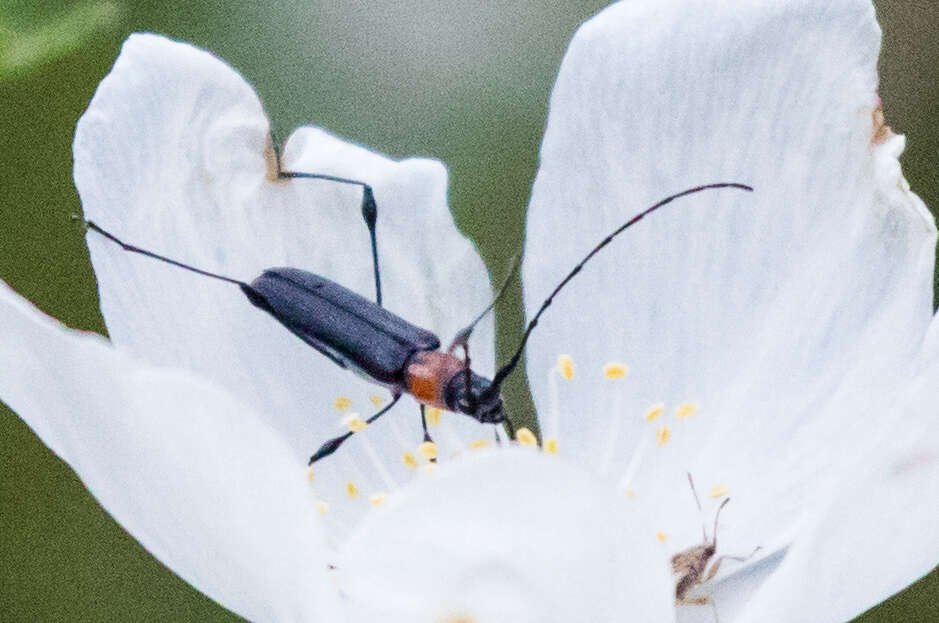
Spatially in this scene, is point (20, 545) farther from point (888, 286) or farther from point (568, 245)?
point (888, 286)

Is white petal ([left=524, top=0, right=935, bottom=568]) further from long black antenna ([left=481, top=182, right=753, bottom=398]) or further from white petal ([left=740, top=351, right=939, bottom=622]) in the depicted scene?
white petal ([left=740, top=351, right=939, bottom=622])

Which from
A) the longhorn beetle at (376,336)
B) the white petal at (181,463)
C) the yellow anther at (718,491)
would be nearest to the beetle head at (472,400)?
the longhorn beetle at (376,336)

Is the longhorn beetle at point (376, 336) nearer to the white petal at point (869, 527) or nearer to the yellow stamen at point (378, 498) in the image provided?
the yellow stamen at point (378, 498)

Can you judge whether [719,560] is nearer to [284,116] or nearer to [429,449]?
[429,449]

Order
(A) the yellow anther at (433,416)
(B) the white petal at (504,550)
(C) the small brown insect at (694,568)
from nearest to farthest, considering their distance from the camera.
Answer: (B) the white petal at (504,550), (C) the small brown insect at (694,568), (A) the yellow anther at (433,416)

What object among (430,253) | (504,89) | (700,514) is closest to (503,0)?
(504,89)

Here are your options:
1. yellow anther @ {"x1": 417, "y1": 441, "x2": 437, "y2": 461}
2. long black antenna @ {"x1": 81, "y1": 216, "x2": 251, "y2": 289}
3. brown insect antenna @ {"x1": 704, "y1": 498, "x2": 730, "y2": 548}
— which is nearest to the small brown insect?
brown insect antenna @ {"x1": 704, "y1": 498, "x2": 730, "y2": 548}
